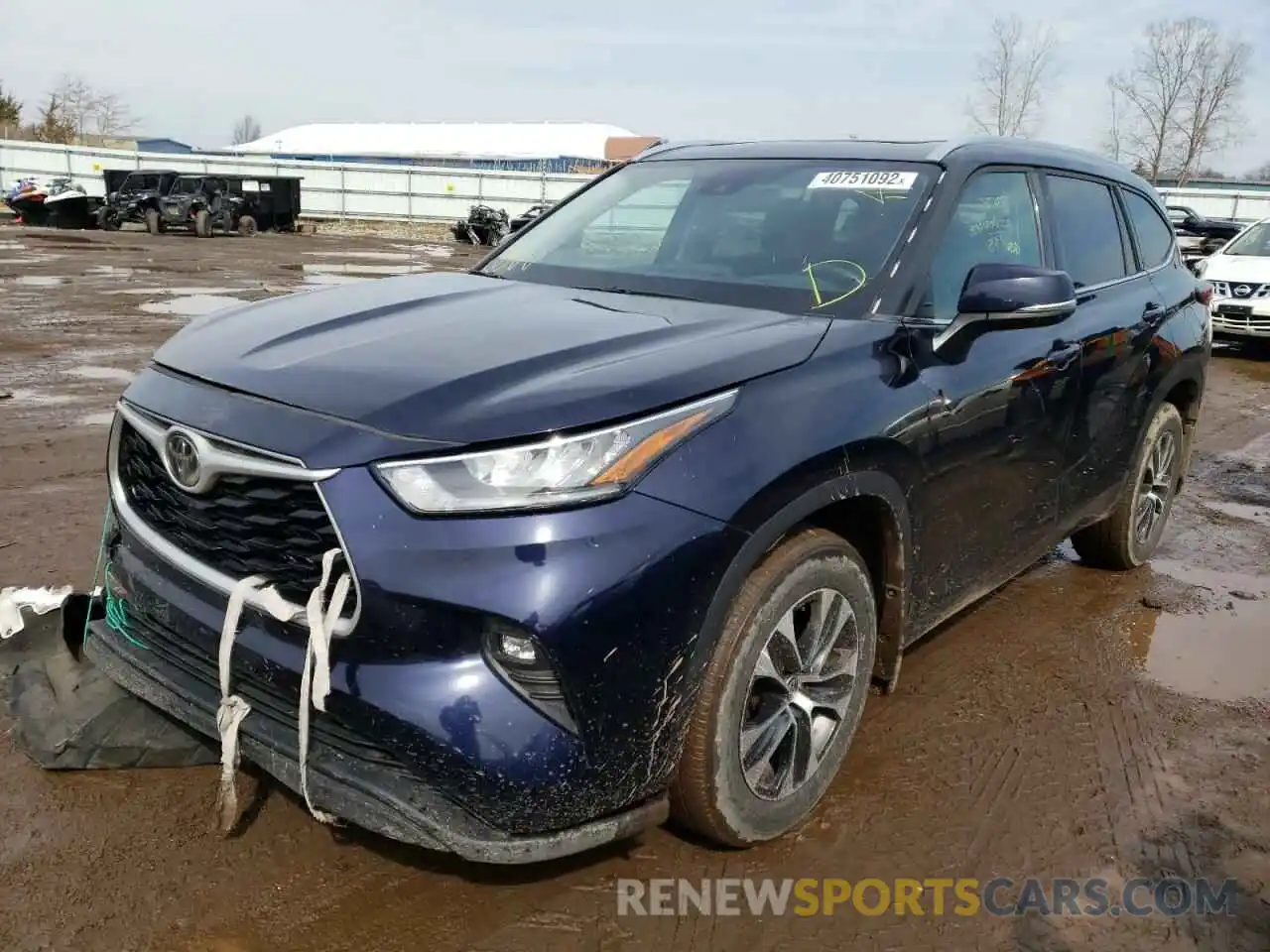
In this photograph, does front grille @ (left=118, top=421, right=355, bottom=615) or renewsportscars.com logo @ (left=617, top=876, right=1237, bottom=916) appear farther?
renewsportscars.com logo @ (left=617, top=876, right=1237, bottom=916)

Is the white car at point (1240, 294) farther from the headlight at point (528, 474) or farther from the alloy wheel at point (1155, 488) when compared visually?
the headlight at point (528, 474)

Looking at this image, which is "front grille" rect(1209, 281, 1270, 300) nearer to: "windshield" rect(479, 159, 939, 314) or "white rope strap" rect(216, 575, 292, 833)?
"windshield" rect(479, 159, 939, 314)

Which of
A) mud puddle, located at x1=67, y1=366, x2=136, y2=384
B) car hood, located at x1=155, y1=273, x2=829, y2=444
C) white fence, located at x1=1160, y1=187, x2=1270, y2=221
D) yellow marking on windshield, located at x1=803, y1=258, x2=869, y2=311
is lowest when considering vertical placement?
mud puddle, located at x1=67, y1=366, x2=136, y2=384

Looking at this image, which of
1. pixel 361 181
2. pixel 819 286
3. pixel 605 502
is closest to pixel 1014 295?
pixel 819 286

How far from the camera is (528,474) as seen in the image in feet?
6.92

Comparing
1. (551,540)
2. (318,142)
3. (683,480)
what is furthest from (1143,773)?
(318,142)

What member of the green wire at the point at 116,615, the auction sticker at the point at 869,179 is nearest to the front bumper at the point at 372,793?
the green wire at the point at 116,615

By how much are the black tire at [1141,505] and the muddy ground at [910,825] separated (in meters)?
0.12

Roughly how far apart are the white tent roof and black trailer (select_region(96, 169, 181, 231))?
49269mm

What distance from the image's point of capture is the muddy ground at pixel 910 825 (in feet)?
7.86

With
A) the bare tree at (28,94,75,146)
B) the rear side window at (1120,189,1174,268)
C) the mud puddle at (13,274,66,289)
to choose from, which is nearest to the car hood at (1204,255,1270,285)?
the rear side window at (1120,189,1174,268)

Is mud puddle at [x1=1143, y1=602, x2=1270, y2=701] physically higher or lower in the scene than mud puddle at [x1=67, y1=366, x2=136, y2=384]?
lower

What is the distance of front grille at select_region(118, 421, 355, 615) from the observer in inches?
84.8

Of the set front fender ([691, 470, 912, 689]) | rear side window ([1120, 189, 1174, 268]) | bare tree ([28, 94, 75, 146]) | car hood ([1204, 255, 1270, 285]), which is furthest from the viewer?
bare tree ([28, 94, 75, 146])
